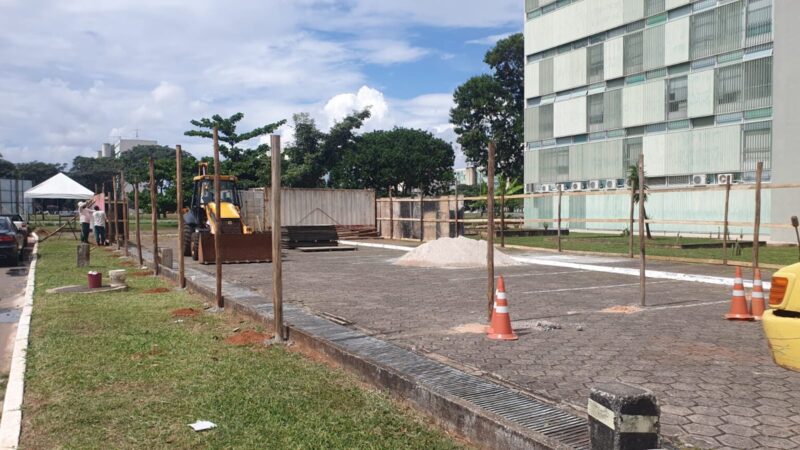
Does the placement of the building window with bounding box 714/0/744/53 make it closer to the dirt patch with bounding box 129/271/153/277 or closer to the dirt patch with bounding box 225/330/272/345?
the dirt patch with bounding box 129/271/153/277

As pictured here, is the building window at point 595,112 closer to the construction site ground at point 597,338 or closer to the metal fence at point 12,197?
the construction site ground at point 597,338

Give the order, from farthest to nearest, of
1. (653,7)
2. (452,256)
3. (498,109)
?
(498,109) → (653,7) → (452,256)

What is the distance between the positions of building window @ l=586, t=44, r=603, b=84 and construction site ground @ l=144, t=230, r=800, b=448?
29050 mm

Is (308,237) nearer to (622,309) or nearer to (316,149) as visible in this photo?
(622,309)

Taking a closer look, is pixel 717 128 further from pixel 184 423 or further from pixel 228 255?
pixel 184 423

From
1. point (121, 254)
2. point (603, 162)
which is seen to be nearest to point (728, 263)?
point (121, 254)

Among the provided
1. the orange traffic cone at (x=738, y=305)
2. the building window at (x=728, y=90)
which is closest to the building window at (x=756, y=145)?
the building window at (x=728, y=90)

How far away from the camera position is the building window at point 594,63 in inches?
1591

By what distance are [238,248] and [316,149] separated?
45.6 meters

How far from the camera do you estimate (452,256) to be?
651 inches

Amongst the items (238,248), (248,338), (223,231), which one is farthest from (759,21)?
(248,338)

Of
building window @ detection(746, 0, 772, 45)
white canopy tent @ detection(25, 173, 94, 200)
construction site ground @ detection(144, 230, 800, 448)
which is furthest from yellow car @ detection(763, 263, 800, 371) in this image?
white canopy tent @ detection(25, 173, 94, 200)

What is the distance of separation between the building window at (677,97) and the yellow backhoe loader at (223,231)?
85.1ft

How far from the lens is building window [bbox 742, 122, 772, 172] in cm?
3067
